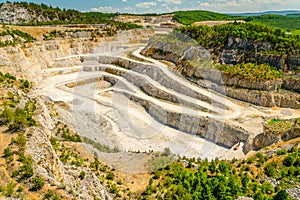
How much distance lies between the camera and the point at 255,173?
65.5 feet

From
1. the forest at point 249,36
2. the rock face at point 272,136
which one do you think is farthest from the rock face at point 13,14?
the rock face at point 272,136

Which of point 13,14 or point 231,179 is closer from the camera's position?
point 231,179

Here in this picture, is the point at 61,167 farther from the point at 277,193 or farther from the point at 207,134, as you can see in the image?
the point at 207,134

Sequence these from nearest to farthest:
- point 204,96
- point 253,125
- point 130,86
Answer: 1. point 253,125
2. point 204,96
3. point 130,86

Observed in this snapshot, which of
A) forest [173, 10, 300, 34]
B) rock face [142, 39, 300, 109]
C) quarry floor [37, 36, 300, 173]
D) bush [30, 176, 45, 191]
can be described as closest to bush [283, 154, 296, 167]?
quarry floor [37, 36, 300, 173]

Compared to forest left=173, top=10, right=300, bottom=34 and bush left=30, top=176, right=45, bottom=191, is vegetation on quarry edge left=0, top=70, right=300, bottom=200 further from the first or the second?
forest left=173, top=10, right=300, bottom=34

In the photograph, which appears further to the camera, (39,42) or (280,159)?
(39,42)

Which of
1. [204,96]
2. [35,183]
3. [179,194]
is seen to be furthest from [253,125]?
[35,183]

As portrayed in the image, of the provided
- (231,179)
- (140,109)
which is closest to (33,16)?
(140,109)

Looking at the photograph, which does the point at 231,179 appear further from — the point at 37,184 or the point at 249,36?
the point at 249,36

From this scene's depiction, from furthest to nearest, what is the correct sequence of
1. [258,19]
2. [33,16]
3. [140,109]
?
1. [258,19]
2. [33,16]
3. [140,109]

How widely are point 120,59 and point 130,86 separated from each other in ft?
44.2

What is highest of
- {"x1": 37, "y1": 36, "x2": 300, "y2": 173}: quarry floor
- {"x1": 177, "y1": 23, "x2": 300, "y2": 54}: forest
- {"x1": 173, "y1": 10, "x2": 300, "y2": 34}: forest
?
{"x1": 173, "y1": 10, "x2": 300, "y2": 34}: forest

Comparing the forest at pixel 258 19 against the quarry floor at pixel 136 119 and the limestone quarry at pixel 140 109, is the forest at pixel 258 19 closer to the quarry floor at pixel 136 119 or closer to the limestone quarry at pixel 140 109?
the limestone quarry at pixel 140 109
